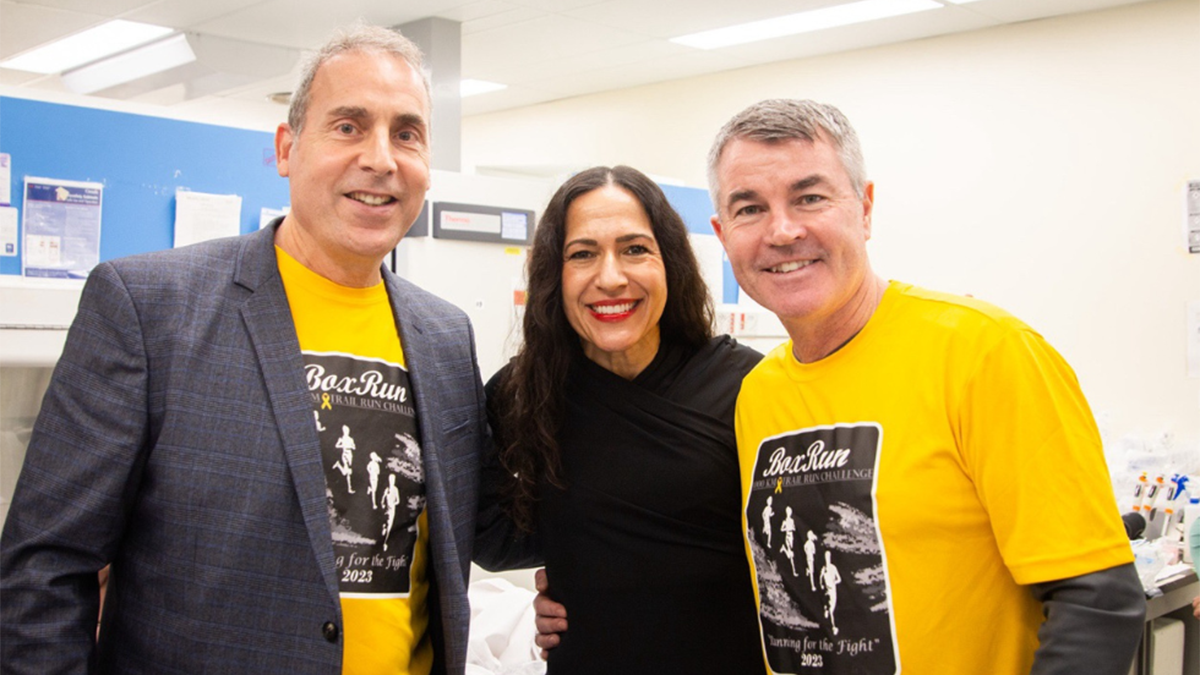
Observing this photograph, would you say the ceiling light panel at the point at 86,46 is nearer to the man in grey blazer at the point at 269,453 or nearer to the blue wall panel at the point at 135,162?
the blue wall panel at the point at 135,162

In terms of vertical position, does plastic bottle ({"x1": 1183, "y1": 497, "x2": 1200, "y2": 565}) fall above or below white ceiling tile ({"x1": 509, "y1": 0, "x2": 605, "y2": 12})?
below

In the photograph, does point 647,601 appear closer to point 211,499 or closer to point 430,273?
point 211,499

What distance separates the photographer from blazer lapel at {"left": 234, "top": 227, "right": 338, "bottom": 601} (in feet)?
4.20

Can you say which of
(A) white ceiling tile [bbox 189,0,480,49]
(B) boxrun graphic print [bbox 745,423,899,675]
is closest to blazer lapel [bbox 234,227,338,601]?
(B) boxrun graphic print [bbox 745,423,899,675]

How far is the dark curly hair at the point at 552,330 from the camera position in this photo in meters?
1.64

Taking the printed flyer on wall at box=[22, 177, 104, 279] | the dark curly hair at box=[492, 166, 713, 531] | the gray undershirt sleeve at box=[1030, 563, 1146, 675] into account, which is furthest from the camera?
the printed flyer on wall at box=[22, 177, 104, 279]

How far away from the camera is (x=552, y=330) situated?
1.71 m

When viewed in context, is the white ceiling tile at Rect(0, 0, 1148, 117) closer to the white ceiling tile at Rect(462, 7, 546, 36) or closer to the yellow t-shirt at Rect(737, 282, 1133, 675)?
the white ceiling tile at Rect(462, 7, 546, 36)

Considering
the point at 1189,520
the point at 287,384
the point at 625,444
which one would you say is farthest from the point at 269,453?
the point at 1189,520

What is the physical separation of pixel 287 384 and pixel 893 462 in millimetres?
841

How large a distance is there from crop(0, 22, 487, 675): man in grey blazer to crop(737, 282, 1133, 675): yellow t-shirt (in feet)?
1.79

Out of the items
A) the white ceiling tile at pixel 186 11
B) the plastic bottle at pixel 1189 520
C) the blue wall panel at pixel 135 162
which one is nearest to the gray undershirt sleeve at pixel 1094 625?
the blue wall panel at pixel 135 162

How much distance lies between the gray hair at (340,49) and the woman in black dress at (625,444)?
0.40 meters

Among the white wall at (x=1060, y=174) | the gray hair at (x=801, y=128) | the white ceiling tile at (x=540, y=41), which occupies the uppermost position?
the white ceiling tile at (x=540, y=41)
